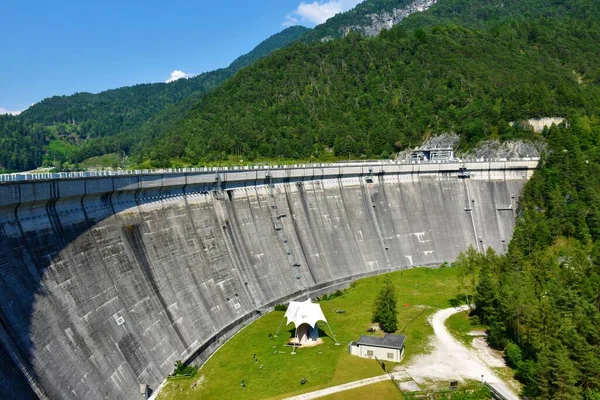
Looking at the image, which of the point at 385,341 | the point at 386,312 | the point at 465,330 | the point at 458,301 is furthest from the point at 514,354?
the point at 458,301

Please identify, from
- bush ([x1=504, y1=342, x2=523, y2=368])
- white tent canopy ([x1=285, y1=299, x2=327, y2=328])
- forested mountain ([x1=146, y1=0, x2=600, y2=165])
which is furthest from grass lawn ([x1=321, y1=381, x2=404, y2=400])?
forested mountain ([x1=146, y1=0, x2=600, y2=165])

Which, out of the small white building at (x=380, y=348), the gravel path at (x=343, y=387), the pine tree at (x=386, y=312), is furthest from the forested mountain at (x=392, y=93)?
the gravel path at (x=343, y=387)

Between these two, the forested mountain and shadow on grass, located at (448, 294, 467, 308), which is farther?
the forested mountain

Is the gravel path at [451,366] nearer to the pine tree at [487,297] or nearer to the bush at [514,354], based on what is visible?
the bush at [514,354]

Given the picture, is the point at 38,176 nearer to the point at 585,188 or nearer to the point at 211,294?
the point at 211,294

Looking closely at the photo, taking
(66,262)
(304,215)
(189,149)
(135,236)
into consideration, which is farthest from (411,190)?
(189,149)

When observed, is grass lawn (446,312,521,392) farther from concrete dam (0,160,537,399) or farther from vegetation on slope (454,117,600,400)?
concrete dam (0,160,537,399)
